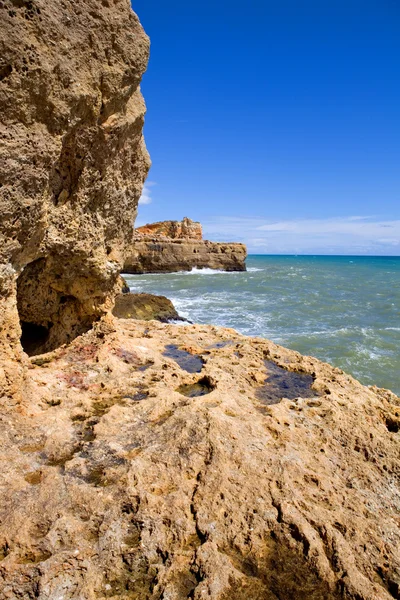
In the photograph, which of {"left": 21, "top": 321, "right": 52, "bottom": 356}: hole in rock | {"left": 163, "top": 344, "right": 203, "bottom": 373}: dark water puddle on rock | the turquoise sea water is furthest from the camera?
the turquoise sea water

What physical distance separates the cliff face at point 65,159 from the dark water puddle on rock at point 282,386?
3.32m

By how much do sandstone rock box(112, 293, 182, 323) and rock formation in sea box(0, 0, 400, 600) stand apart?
5774mm

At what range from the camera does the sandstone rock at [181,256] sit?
44344 mm

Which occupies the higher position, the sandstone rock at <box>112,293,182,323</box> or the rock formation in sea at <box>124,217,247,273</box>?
the rock formation in sea at <box>124,217,247,273</box>

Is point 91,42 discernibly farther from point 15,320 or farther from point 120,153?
Answer: point 15,320

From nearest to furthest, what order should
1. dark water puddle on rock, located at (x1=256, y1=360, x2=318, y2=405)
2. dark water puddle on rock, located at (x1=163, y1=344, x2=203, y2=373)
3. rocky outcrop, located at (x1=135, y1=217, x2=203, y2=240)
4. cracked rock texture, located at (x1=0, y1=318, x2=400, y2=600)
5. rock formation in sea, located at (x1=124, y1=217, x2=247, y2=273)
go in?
cracked rock texture, located at (x1=0, y1=318, x2=400, y2=600)
dark water puddle on rock, located at (x1=256, y1=360, x2=318, y2=405)
dark water puddle on rock, located at (x1=163, y1=344, x2=203, y2=373)
rock formation in sea, located at (x1=124, y1=217, x2=247, y2=273)
rocky outcrop, located at (x1=135, y1=217, x2=203, y2=240)

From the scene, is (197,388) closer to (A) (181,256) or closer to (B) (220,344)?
(B) (220,344)

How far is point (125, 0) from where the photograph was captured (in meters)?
5.84

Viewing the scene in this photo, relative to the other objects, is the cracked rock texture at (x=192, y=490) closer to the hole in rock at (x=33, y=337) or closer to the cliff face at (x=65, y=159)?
the hole in rock at (x=33, y=337)

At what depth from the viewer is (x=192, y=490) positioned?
147 inches

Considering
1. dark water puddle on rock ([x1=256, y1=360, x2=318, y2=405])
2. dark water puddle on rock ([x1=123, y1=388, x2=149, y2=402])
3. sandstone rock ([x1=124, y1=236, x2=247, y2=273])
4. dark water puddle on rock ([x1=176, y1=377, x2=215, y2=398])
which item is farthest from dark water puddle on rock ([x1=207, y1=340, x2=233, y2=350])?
sandstone rock ([x1=124, y1=236, x2=247, y2=273])

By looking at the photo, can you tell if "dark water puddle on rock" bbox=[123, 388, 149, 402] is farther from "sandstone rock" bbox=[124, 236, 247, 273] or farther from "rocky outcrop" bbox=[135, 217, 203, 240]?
"rocky outcrop" bbox=[135, 217, 203, 240]

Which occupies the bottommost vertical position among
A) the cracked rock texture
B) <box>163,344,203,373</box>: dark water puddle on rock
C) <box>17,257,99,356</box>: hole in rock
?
the cracked rock texture

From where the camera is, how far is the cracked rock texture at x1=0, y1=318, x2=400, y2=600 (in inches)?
115
